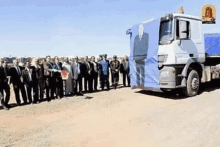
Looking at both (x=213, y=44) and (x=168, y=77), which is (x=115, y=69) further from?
(x=213, y=44)

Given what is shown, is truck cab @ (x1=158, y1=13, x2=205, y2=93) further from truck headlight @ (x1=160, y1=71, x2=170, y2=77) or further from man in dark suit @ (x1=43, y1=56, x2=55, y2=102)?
man in dark suit @ (x1=43, y1=56, x2=55, y2=102)

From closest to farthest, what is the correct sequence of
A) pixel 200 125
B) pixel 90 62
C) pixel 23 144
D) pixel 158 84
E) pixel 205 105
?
pixel 23 144
pixel 200 125
pixel 205 105
pixel 158 84
pixel 90 62

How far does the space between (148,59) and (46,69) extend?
4.50 m

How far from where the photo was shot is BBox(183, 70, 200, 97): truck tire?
8.01 metres

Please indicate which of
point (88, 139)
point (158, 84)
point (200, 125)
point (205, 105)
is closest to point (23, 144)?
point (88, 139)

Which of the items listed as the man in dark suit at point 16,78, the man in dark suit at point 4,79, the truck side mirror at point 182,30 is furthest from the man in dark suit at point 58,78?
the truck side mirror at point 182,30

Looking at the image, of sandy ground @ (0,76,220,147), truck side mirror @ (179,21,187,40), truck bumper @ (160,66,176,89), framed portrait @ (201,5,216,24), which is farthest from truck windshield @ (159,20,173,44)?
framed portrait @ (201,5,216,24)

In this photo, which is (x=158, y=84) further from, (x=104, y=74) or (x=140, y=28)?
(x=104, y=74)

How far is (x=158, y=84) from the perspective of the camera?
25.4 ft

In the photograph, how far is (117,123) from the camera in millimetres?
5430

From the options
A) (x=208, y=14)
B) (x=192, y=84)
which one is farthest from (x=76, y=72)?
(x=208, y=14)

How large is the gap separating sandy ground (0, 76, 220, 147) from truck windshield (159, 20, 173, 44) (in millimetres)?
2411

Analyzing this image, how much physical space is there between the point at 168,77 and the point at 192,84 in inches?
55.6

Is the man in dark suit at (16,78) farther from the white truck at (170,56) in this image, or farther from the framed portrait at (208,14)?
the framed portrait at (208,14)
